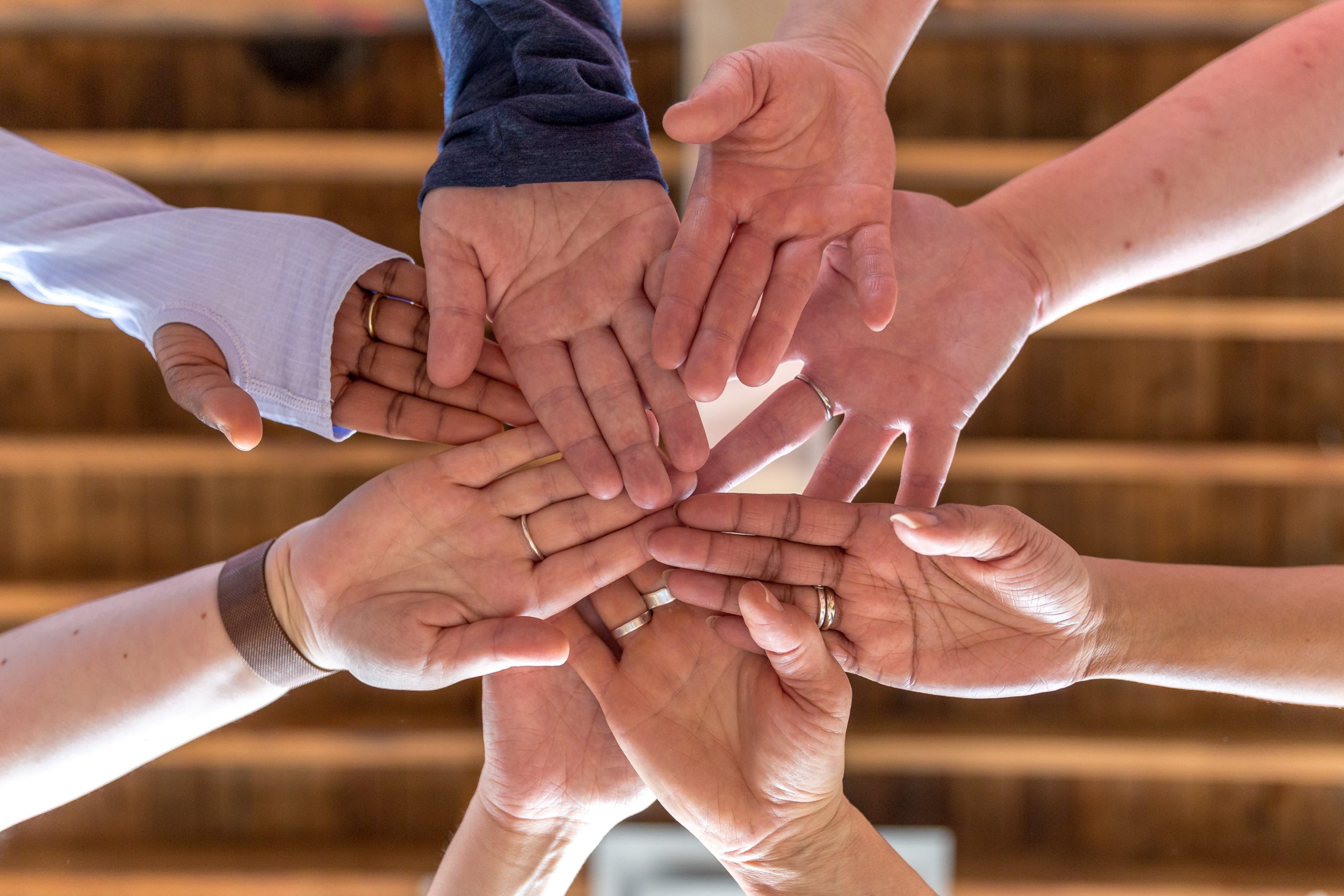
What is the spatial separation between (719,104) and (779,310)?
289 mm

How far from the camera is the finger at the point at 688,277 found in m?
1.25

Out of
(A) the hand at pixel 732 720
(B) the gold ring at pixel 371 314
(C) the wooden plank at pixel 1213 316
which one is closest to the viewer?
(A) the hand at pixel 732 720

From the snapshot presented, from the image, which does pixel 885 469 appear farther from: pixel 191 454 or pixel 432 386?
pixel 191 454

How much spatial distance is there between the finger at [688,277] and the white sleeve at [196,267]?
457 mm

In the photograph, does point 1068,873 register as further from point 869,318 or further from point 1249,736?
point 869,318

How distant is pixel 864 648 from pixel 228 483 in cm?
282

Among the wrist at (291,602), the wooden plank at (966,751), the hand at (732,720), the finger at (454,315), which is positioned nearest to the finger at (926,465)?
the hand at (732,720)

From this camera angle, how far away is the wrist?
54.1 inches

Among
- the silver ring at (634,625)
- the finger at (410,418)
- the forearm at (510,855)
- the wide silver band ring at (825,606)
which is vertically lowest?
the forearm at (510,855)

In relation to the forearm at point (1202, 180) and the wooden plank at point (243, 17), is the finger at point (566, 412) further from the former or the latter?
the wooden plank at point (243, 17)

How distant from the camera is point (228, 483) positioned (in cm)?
335

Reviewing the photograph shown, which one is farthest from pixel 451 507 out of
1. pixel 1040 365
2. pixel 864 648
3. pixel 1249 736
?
pixel 1249 736

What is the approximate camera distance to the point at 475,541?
1.32 m

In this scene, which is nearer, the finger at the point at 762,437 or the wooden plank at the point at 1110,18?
the finger at the point at 762,437
